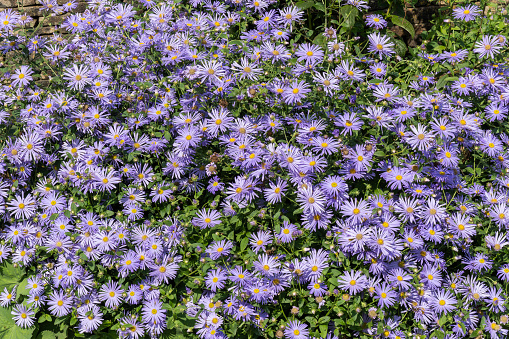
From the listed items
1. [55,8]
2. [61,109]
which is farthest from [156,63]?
[55,8]

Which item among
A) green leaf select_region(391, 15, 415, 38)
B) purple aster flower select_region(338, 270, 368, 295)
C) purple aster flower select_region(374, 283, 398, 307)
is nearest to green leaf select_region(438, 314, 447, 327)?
purple aster flower select_region(374, 283, 398, 307)

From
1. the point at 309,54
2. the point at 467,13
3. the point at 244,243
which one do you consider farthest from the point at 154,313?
the point at 467,13

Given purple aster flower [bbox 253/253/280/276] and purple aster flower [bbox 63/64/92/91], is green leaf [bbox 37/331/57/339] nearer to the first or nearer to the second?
purple aster flower [bbox 253/253/280/276]

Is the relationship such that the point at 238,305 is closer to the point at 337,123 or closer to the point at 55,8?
the point at 337,123

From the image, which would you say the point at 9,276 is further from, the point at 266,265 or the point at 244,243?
the point at 266,265

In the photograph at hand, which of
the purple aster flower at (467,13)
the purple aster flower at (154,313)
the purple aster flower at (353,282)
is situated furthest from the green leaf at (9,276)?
the purple aster flower at (467,13)
